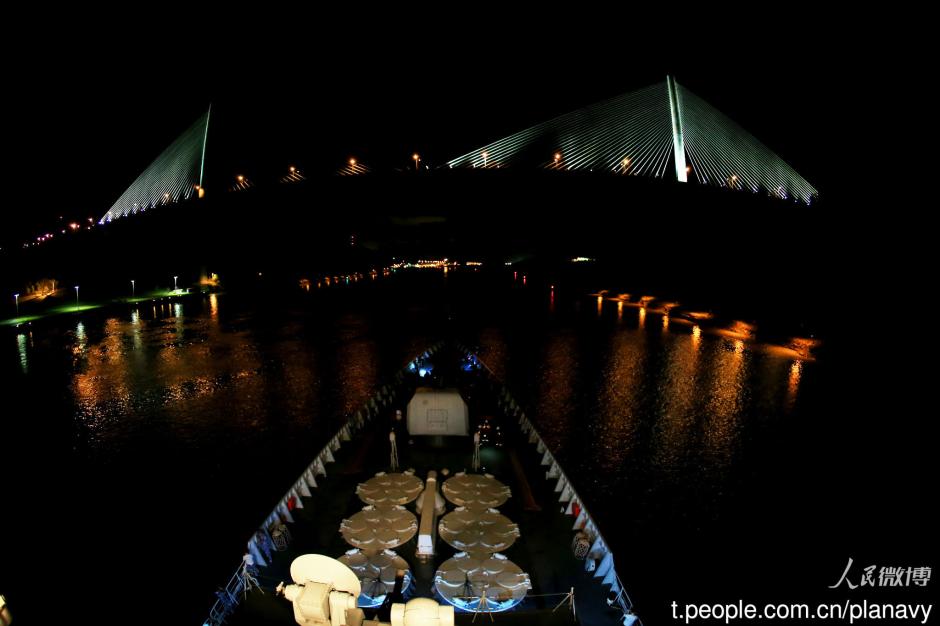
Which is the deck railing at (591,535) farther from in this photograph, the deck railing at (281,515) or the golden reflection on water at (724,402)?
the golden reflection on water at (724,402)

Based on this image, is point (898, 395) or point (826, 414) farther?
point (898, 395)

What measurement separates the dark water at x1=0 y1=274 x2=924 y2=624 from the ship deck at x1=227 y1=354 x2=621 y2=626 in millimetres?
2101

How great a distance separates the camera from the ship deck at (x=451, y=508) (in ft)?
18.9

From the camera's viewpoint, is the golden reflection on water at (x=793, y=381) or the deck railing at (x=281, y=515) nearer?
the deck railing at (x=281, y=515)

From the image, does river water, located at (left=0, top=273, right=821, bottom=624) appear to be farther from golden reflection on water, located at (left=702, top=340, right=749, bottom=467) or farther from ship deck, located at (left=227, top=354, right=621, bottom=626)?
ship deck, located at (left=227, top=354, right=621, bottom=626)

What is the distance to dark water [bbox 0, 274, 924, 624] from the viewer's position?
9.00 meters

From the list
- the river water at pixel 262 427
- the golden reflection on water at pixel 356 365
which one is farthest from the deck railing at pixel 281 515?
the golden reflection on water at pixel 356 365

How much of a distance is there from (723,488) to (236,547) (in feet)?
36.3

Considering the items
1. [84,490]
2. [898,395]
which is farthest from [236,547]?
[898,395]

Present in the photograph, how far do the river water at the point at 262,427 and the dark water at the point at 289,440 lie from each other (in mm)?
64

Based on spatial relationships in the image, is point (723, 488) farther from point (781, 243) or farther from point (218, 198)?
point (218, 198)

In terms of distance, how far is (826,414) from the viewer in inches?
663

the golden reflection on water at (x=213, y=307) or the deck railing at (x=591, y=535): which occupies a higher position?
the deck railing at (x=591, y=535)

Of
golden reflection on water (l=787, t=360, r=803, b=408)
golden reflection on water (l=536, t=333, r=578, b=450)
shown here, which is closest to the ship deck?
golden reflection on water (l=536, t=333, r=578, b=450)
